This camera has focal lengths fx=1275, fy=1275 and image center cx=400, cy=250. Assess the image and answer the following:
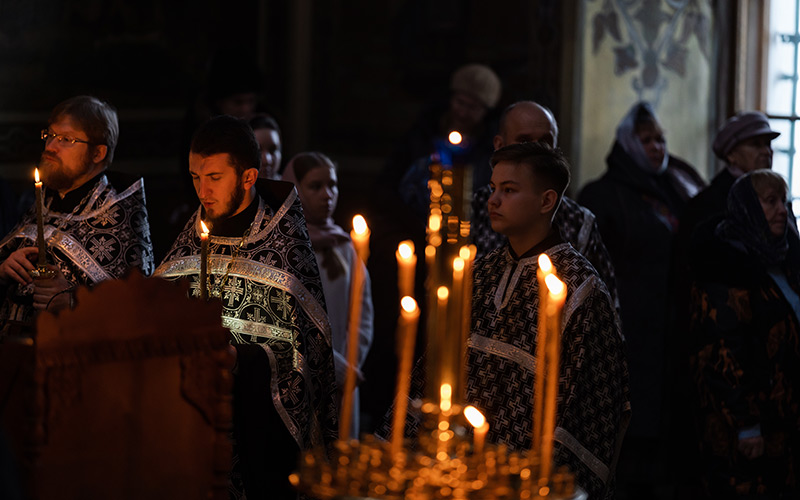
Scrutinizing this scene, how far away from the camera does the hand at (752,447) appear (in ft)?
17.1

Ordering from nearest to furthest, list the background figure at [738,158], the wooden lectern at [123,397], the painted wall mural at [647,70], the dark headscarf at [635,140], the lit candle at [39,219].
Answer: the wooden lectern at [123,397] → the lit candle at [39,219] → the background figure at [738,158] → the dark headscarf at [635,140] → the painted wall mural at [647,70]

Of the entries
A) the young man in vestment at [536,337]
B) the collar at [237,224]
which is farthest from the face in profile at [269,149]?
the young man in vestment at [536,337]

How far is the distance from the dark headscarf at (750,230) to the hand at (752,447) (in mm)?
757

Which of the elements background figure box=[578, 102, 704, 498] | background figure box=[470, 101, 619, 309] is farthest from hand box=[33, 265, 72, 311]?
background figure box=[578, 102, 704, 498]

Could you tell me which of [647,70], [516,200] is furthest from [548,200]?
[647,70]

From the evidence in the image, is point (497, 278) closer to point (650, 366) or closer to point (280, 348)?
point (280, 348)

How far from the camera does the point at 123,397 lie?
127 inches

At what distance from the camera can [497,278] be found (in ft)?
14.3

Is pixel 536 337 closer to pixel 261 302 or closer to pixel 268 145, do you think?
pixel 261 302

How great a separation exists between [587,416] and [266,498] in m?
1.09

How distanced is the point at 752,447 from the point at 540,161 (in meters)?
1.73

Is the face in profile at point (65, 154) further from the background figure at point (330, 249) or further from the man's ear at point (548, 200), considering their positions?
the man's ear at point (548, 200)

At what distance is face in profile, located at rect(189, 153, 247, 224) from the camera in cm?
430

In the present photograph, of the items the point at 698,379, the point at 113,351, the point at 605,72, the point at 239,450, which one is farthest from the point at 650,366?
the point at 113,351
